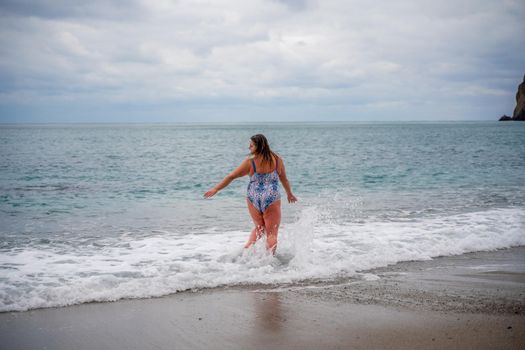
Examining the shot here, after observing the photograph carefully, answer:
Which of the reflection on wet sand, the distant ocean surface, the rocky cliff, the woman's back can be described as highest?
the rocky cliff

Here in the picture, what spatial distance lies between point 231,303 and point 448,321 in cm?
226

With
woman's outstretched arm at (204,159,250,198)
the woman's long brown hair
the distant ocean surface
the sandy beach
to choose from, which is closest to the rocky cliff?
the distant ocean surface

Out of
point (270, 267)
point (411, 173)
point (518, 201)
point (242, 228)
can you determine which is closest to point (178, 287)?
point (270, 267)

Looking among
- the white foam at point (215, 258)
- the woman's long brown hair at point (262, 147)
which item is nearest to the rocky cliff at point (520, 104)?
the white foam at point (215, 258)

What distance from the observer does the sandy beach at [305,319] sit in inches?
154

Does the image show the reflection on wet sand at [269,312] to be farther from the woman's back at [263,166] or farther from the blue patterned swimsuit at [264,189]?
the woman's back at [263,166]

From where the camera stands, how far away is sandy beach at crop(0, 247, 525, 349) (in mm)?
3914

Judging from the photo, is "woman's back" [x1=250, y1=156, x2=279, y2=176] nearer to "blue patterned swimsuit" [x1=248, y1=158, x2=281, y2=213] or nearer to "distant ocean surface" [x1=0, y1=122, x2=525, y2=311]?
"blue patterned swimsuit" [x1=248, y1=158, x2=281, y2=213]

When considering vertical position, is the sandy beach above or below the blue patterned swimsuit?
below

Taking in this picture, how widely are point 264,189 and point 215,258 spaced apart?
137cm

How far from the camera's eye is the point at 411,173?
73.1 ft

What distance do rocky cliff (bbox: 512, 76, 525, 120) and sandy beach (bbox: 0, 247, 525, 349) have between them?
164867 millimetres

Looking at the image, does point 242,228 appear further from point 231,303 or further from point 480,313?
point 480,313

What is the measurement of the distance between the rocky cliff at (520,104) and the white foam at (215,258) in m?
161
